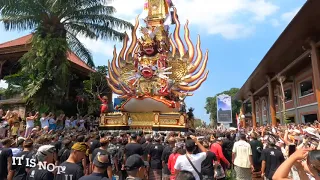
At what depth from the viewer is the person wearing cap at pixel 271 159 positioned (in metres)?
5.94

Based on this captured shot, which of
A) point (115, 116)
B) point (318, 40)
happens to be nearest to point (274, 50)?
point (318, 40)

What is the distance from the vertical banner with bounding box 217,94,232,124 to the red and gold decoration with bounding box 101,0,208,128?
2436mm

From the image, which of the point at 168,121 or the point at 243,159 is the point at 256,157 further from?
the point at 168,121

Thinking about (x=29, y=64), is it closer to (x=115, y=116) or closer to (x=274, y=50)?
(x=115, y=116)

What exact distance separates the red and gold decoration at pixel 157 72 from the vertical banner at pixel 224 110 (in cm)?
244

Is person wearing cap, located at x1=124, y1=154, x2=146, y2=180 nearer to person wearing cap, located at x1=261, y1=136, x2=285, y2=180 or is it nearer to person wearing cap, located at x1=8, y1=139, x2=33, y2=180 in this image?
person wearing cap, located at x1=8, y1=139, x2=33, y2=180

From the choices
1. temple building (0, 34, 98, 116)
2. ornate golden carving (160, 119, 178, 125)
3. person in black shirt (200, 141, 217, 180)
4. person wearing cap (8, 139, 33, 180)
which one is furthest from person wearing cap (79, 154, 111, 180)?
temple building (0, 34, 98, 116)

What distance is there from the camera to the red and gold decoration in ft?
64.0

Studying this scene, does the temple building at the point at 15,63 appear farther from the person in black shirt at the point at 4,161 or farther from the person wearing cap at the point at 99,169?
the person wearing cap at the point at 99,169

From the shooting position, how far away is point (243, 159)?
696 cm

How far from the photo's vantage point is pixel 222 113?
19.0 m

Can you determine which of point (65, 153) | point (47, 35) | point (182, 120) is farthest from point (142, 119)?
point (65, 153)

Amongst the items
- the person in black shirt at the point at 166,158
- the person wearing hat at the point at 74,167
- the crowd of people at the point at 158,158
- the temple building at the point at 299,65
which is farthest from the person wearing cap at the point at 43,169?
the temple building at the point at 299,65

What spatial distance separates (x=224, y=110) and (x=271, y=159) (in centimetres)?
1326
